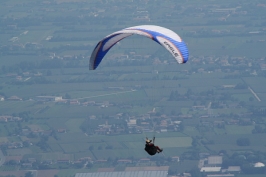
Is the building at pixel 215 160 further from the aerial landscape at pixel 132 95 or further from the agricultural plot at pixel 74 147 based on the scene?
the agricultural plot at pixel 74 147

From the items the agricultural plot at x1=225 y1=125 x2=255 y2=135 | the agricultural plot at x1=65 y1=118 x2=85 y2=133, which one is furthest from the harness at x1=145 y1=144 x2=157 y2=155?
the agricultural plot at x1=65 y1=118 x2=85 y2=133

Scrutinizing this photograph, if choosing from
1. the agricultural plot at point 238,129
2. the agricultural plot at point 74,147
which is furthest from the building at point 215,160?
the agricultural plot at point 74,147

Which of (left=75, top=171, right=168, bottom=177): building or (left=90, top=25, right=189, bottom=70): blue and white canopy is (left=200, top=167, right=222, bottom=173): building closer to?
(left=75, top=171, right=168, bottom=177): building

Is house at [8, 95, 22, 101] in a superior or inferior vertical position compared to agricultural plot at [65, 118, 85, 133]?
superior

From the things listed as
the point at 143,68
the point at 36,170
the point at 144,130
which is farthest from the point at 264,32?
the point at 36,170

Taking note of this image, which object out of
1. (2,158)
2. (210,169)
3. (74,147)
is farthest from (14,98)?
(210,169)

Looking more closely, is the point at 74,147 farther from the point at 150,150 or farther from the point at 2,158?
the point at 150,150
